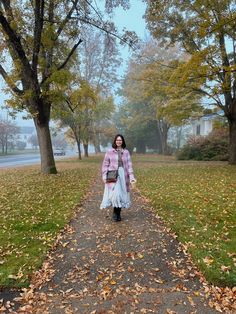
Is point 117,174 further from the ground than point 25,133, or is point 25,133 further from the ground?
point 25,133

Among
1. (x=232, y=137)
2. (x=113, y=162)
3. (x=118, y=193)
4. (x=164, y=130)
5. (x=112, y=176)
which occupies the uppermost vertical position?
(x=164, y=130)

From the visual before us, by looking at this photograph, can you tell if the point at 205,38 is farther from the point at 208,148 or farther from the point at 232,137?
the point at 208,148

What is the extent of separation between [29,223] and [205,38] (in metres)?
13.7

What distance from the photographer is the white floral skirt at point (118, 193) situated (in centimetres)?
652

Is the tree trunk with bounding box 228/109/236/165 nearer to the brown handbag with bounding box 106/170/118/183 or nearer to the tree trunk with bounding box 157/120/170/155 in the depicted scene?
the brown handbag with bounding box 106/170/118/183

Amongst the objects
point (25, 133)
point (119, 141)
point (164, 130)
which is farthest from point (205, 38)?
point (25, 133)

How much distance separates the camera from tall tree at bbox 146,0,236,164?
13266mm

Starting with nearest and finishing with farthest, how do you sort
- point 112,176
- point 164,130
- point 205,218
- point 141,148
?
point 112,176 < point 205,218 < point 164,130 < point 141,148

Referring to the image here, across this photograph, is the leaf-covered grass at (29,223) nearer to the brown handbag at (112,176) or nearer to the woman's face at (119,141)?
the brown handbag at (112,176)

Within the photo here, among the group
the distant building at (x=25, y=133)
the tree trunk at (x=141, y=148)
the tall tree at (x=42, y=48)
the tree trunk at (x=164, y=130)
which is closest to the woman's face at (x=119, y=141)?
the tall tree at (x=42, y=48)

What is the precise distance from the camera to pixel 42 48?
47.8 ft

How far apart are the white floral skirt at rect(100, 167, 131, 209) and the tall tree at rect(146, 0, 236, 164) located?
8297mm

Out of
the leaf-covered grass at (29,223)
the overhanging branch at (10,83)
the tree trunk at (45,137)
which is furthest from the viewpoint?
the tree trunk at (45,137)

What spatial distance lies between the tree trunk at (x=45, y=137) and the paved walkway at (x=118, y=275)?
32.0 feet
